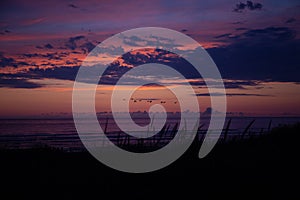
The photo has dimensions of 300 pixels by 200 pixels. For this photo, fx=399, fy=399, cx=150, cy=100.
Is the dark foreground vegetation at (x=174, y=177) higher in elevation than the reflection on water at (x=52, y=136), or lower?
higher

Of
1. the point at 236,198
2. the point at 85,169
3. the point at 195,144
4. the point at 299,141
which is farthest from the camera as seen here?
the point at 299,141

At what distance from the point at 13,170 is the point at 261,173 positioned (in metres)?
7.17

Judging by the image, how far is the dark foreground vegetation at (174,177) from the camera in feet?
32.3

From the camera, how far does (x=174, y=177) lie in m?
11.0

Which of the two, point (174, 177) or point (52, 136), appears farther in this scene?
point (52, 136)

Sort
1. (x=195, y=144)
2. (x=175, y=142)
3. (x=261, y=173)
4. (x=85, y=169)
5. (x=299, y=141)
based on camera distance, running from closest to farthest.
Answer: (x=261, y=173), (x=85, y=169), (x=195, y=144), (x=299, y=141), (x=175, y=142)

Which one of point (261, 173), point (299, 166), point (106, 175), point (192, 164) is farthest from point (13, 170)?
point (299, 166)

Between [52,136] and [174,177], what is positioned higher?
[174,177]

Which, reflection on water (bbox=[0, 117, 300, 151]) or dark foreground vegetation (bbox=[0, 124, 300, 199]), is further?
reflection on water (bbox=[0, 117, 300, 151])

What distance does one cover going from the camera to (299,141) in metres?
15.3

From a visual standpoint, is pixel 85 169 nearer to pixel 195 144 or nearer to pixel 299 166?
pixel 195 144

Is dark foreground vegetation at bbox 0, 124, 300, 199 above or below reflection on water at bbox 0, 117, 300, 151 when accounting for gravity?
above

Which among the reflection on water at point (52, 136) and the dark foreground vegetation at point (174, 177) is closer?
the dark foreground vegetation at point (174, 177)

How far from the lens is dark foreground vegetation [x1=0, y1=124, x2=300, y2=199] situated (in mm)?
9836
